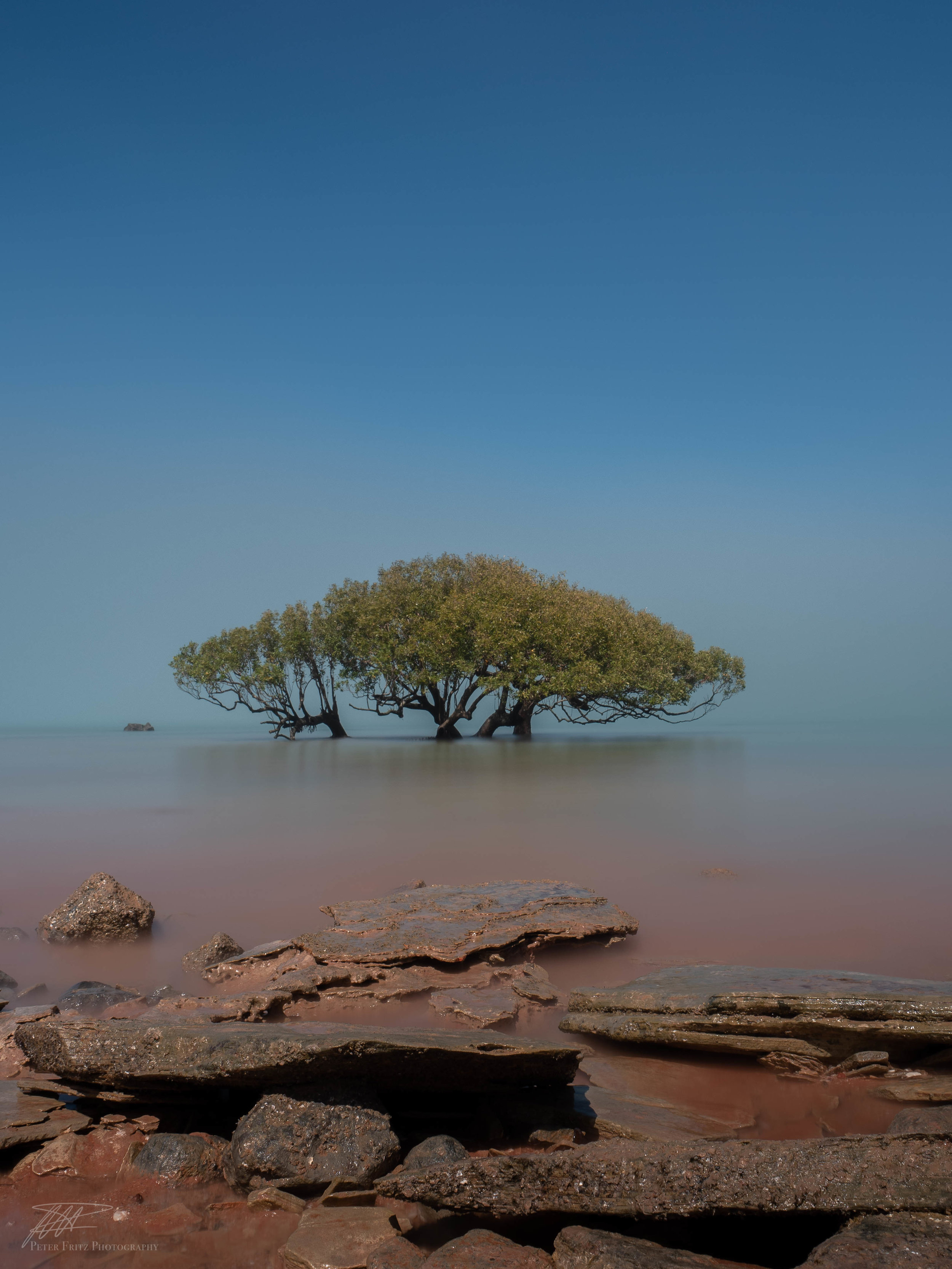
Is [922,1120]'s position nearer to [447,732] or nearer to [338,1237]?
[338,1237]

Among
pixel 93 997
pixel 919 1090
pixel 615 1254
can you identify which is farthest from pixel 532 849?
pixel 615 1254

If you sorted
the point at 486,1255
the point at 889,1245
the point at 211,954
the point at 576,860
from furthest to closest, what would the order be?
the point at 576,860
the point at 211,954
the point at 486,1255
the point at 889,1245

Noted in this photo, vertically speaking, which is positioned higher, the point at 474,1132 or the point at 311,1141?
the point at 311,1141

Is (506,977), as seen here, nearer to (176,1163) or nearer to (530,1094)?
(530,1094)

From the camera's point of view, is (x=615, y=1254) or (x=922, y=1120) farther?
(x=922, y=1120)

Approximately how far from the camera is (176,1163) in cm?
361

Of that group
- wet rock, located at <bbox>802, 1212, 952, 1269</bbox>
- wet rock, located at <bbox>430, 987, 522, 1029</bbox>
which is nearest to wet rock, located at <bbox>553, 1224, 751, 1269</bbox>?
wet rock, located at <bbox>802, 1212, 952, 1269</bbox>

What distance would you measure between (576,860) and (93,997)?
710 cm

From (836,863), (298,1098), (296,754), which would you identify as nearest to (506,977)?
(298,1098)

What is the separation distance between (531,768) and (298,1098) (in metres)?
22.0

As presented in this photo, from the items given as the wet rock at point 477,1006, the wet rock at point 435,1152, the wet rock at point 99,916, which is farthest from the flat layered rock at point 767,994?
the wet rock at point 99,916

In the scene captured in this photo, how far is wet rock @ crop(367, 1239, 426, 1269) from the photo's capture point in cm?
283

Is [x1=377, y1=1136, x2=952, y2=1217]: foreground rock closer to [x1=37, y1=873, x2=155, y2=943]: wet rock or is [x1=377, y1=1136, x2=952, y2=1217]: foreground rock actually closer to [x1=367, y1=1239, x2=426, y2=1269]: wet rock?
[x1=367, y1=1239, x2=426, y2=1269]: wet rock

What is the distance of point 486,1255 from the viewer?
282 cm
